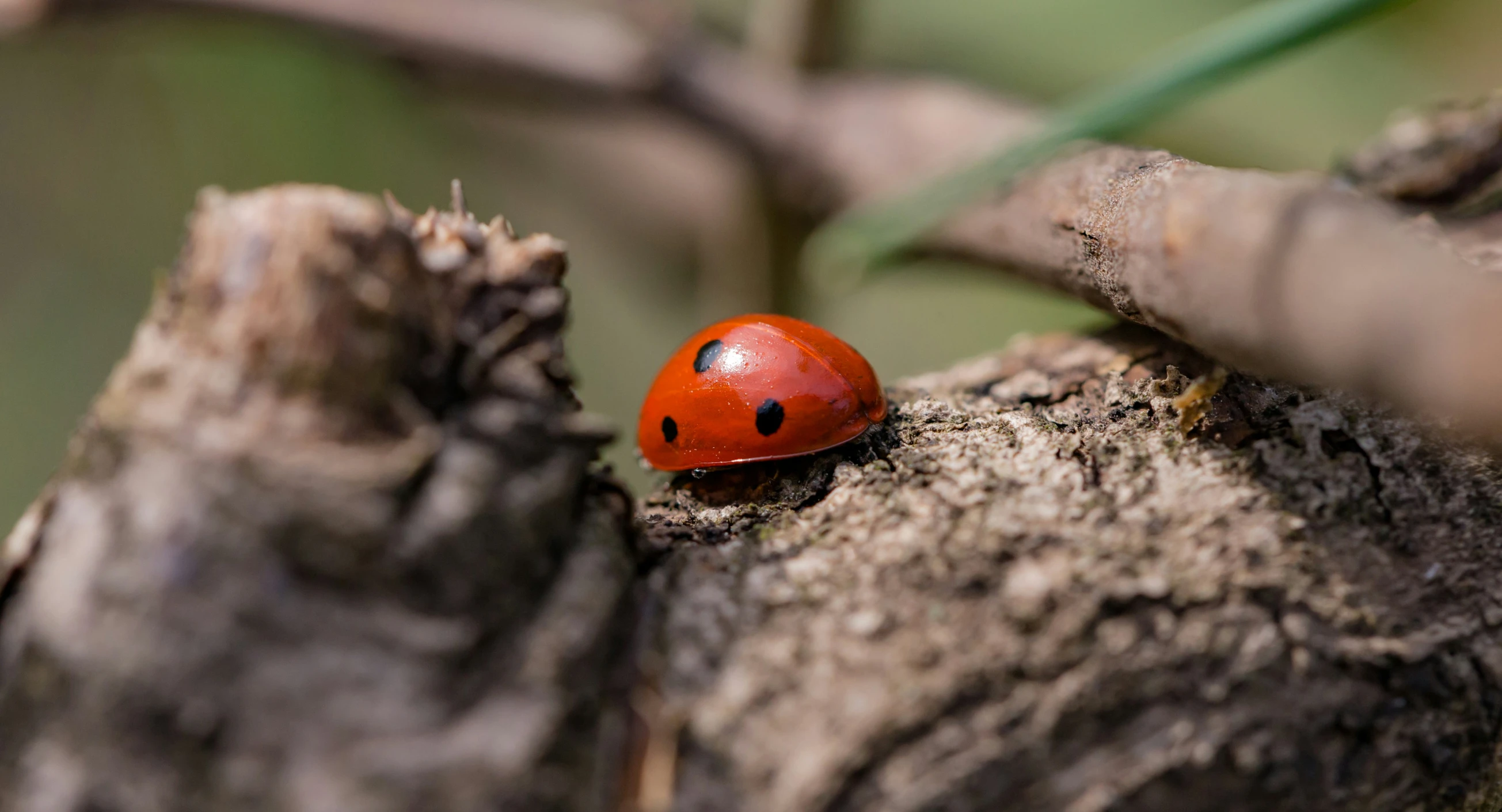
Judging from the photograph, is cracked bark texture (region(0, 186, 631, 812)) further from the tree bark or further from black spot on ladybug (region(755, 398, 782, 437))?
black spot on ladybug (region(755, 398, 782, 437))

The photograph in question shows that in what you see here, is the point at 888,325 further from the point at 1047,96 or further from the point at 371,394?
the point at 371,394

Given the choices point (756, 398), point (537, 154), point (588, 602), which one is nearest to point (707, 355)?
point (756, 398)

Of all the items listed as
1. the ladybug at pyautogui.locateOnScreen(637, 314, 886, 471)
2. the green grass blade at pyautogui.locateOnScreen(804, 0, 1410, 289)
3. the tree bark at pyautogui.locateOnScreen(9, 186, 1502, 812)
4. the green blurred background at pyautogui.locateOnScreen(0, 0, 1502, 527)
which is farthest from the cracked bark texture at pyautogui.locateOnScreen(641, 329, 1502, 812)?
the green blurred background at pyautogui.locateOnScreen(0, 0, 1502, 527)

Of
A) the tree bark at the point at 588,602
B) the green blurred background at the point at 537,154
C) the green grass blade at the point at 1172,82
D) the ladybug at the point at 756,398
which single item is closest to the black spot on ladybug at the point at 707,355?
the ladybug at the point at 756,398

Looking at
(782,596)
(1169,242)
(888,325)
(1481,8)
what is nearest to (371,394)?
(782,596)

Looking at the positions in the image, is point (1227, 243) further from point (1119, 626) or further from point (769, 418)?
point (769, 418)

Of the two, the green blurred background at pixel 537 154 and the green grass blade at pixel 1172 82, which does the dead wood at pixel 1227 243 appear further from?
the green blurred background at pixel 537 154
